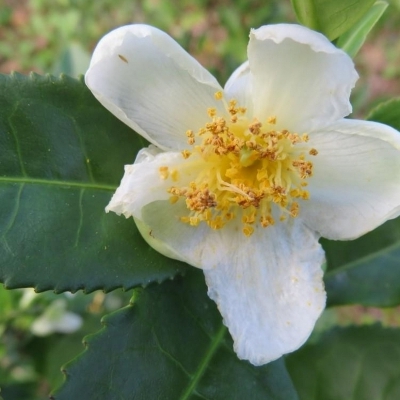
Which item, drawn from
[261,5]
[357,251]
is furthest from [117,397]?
[261,5]

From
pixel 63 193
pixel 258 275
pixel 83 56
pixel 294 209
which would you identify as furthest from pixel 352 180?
pixel 83 56

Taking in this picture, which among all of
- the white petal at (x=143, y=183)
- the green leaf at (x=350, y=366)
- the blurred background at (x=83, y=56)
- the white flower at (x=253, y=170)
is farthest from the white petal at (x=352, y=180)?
the blurred background at (x=83, y=56)

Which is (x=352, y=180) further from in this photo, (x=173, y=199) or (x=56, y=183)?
Result: (x=56, y=183)

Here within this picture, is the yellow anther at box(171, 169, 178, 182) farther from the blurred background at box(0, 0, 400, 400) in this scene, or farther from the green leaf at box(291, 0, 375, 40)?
the blurred background at box(0, 0, 400, 400)

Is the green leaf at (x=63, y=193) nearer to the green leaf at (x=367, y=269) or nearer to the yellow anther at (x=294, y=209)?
the yellow anther at (x=294, y=209)

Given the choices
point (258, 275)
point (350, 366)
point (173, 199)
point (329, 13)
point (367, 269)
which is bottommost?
point (350, 366)

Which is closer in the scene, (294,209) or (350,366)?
(294,209)
